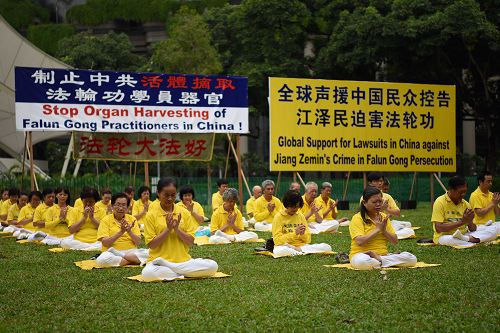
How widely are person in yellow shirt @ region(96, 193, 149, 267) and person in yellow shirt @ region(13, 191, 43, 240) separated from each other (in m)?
5.91

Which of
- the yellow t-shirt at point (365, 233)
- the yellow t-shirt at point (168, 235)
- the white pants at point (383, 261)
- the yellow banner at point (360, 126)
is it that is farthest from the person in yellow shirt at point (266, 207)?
the yellow t-shirt at point (168, 235)

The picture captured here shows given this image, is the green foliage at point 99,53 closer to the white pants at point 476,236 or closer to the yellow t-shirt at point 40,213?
the yellow t-shirt at point 40,213

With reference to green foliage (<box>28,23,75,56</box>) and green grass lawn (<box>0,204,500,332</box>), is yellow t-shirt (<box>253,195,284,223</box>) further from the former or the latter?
green foliage (<box>28,23,75,56</box>)

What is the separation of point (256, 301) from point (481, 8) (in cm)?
2459

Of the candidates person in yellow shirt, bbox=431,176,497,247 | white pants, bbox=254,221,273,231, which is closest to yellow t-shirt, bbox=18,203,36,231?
white pants, bbox=254,221,273,231

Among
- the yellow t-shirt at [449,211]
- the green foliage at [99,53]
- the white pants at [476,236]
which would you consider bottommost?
the white pants at [476,236]

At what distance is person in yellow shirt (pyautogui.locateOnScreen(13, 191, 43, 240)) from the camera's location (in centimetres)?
1683

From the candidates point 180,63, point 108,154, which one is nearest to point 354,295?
point 108,154

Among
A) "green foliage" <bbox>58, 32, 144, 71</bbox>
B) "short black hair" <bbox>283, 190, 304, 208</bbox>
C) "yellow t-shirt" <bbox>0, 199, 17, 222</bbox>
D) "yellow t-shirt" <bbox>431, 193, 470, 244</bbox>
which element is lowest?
"yellow t-shirt" <bbox>0, 199, 17, 222</bbox>

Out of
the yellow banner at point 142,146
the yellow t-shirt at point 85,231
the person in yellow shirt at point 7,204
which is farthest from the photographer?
the yellow banner at point 142,146

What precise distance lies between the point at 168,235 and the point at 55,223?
6.13 meters

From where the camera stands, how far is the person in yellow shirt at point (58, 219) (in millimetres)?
14211

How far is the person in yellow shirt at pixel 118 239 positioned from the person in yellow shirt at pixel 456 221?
15.2 ft

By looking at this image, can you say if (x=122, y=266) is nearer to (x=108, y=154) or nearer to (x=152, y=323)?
(x=152, y=323)
